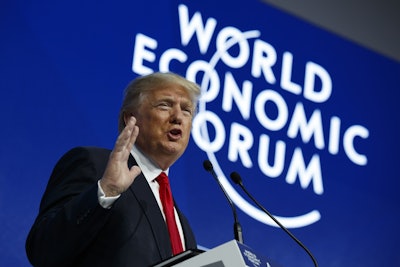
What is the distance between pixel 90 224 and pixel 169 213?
42 centimetres

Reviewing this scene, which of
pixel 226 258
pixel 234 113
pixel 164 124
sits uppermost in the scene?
pixel 234 113

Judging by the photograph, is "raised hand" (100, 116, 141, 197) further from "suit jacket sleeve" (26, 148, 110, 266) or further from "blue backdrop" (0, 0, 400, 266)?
"blue backdrop" (0, 0, 400, 266)

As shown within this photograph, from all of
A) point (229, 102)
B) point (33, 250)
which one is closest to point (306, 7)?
point (229, 102)

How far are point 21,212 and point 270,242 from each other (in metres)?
1.34

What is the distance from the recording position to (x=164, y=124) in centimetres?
258

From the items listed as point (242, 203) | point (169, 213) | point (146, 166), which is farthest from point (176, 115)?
point (242, 203)

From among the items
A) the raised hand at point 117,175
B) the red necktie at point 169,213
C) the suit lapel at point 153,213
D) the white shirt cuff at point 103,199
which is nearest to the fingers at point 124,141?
the raised hand at point 117,175

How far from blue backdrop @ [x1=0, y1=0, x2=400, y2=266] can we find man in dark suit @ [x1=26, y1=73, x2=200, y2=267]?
2.53ft

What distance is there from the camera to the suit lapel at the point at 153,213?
220 centimetres

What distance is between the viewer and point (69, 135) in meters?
3.36

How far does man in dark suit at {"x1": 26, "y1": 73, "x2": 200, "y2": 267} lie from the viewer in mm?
1988

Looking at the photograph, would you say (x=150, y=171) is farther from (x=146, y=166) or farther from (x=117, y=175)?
(x=117, y=175)

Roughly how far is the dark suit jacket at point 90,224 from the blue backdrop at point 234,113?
0.96m

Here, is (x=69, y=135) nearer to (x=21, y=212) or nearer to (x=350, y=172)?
(x=21, y=212)
